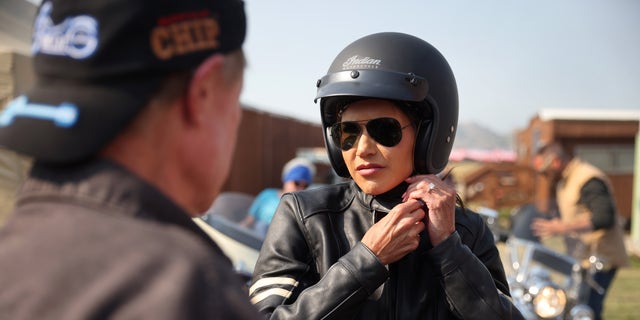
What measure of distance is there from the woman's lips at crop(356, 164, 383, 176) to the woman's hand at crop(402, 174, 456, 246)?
112mm

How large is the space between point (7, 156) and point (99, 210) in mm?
3689

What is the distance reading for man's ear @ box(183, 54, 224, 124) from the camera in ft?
2.87

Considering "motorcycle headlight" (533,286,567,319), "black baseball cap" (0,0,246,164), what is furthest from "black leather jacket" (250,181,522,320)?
"motorcycle headlight" (533,286,567,319)

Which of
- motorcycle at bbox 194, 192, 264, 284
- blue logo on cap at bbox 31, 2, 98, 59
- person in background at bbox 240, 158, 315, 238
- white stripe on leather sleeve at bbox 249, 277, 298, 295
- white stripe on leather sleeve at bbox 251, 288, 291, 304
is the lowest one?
person in background at bbox 240, 158, 315, 238

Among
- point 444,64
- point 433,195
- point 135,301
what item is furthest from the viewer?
point 444,64

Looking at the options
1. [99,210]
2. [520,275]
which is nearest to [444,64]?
[99,210]

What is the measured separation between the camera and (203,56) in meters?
0.88

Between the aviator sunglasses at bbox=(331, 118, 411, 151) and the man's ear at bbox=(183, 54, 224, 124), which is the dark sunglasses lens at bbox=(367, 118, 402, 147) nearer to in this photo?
the aviator sunglasses at bbox=(331, 118, 411, 151)

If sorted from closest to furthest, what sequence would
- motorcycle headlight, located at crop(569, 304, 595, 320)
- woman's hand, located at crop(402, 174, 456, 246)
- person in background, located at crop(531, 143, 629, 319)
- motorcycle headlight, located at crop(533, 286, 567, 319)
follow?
woman's hand, located at crop(402, 174, 456, 246)
motorcycle headlight, located at crop(533, 286, 567, 319)
motorcycle headlight, located at crop(569, 304, 595, 320)
person in background, located at crop(531, 143, 629, 319)

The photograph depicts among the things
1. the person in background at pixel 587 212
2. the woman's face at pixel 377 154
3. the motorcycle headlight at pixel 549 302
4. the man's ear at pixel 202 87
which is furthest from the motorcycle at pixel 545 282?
the man's ear at pixel 202 87

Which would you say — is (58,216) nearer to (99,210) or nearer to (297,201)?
(99,210)

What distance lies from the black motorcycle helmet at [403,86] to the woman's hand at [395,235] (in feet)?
0.85

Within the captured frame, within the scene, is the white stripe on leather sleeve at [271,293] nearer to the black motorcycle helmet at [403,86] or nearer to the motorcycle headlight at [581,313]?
the black motorcycle helmet at [403,86]

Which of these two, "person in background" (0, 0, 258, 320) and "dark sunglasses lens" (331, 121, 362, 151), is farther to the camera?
"dark sunglasses lens" (331, 121, 362, 151)
